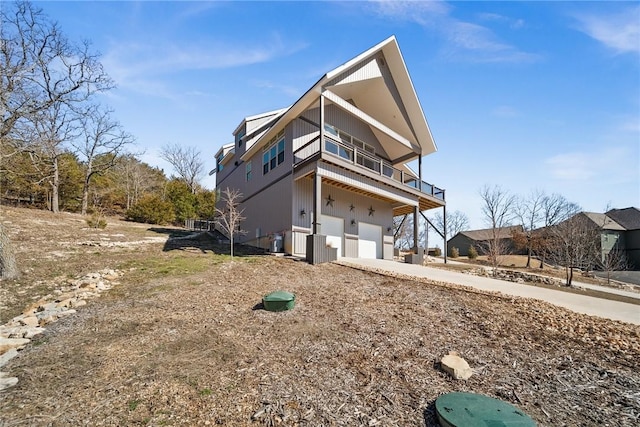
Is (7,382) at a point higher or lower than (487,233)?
lower

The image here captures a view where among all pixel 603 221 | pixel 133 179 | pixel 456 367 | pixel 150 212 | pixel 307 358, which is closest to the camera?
pixel 456 367

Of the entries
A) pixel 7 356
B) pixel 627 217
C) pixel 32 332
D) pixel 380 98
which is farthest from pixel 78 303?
pixel 627 217

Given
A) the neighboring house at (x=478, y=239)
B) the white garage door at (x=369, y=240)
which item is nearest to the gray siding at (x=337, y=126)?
the white garage door at (x=369, y=240)

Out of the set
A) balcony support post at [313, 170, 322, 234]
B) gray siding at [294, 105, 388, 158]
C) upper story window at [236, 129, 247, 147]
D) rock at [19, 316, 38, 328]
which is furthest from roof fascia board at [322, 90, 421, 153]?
rock at [19, 316, 38, 328]

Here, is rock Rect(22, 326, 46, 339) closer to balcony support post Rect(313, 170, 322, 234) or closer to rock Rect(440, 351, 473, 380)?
rock Rect(440, 351, 473, 380)

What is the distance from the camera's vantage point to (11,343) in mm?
4395

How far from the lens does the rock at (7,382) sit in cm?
336

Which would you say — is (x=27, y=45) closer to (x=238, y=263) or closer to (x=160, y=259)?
(x=160, y=259)

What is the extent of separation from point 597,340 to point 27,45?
58.4ft

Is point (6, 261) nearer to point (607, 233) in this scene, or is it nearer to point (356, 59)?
point (356, 59)

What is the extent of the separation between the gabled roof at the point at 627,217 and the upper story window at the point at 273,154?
130 feet

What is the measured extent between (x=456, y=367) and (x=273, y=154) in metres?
13.4

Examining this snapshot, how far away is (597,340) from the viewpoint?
445cm

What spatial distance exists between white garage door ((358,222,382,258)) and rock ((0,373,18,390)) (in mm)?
13349
